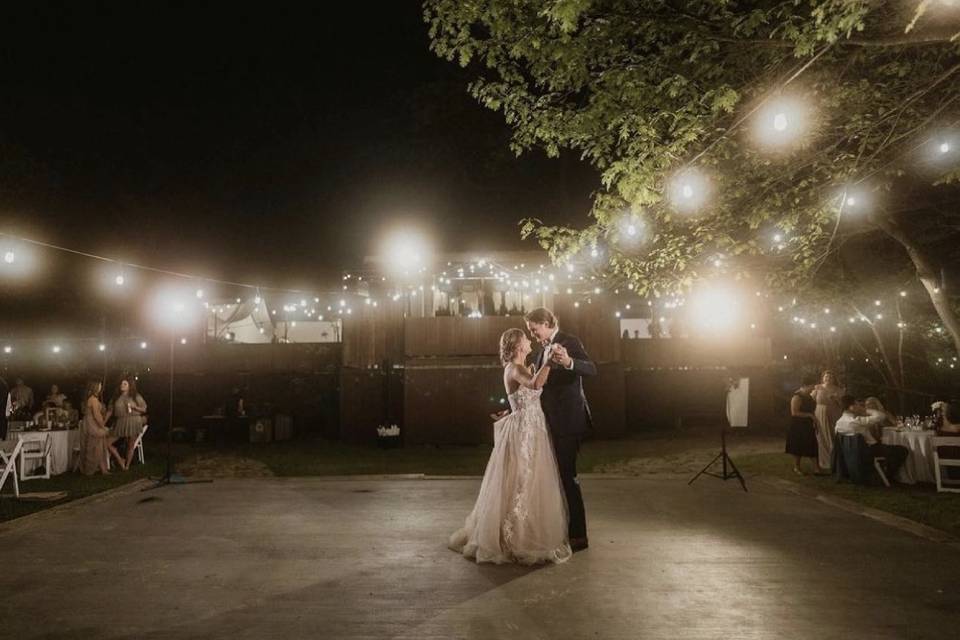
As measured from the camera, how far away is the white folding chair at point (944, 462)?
9.19 meters

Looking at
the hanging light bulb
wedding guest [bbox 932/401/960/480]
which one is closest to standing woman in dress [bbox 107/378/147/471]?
the hanging light bulb

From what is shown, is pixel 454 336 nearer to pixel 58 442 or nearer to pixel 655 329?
pixel 655 329

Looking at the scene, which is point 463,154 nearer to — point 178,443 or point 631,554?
point 178,443

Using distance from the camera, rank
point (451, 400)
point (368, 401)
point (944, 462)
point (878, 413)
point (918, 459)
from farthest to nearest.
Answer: point (368, 401), point (451, 400), point (878, 413), point (918, 459), point (944, 462)

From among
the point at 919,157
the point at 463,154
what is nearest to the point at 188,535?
the point at 919,157

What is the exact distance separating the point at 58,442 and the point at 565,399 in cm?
1046

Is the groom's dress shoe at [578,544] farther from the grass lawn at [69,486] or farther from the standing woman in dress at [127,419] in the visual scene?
the standing woman in dress at [127,419]

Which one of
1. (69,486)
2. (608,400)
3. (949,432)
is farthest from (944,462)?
(69,486)

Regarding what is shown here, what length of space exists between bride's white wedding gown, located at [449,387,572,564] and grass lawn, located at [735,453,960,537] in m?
4.44

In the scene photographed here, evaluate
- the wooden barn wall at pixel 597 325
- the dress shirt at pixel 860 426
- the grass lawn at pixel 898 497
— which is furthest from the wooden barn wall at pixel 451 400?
the dress shirt at pixel 860 426

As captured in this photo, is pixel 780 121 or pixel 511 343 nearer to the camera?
pixel 511 343

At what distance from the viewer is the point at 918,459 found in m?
9.80

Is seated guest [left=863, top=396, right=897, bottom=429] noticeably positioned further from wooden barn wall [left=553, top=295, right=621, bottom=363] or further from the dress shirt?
wooden barn wall [left=553, top=295, right=621, bottom=363]

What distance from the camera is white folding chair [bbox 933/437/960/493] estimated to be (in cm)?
919
